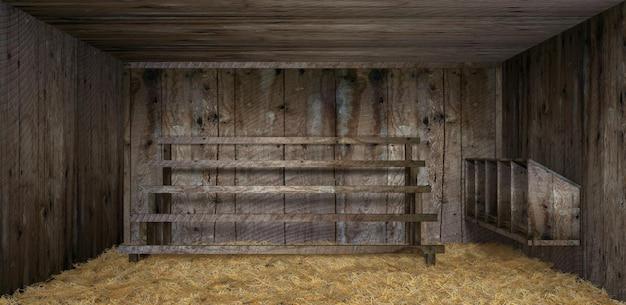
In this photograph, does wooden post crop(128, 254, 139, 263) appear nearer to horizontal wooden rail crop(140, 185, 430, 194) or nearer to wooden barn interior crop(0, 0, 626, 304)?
wooden barn interior crop(0, 0, 626, 304)

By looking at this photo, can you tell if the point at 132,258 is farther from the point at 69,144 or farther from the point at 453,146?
the point at 453,146

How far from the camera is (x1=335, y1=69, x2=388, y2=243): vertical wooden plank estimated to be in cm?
464

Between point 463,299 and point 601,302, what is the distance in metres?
0.80

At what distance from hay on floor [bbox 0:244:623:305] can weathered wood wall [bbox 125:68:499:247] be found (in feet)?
1.86

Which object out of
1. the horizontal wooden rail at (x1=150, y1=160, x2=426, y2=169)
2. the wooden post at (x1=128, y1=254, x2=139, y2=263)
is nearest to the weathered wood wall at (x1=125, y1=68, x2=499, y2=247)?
the horizontal wooden rail at (x1=150, y1=160, x2=426, y2=169)

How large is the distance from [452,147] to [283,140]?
161 centimetres

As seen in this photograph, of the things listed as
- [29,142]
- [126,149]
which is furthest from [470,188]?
[29,142]

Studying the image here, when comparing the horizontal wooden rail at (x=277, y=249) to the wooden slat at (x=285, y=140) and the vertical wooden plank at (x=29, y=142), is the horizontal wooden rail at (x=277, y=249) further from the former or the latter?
the wooden slat at (x=285, y=140)

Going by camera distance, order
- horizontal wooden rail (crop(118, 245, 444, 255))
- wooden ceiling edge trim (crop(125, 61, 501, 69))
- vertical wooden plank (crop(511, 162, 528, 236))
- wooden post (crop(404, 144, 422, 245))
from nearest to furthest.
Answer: vertical wooden plank (crop(511, 162, 528, 236)) < horizontal wooden rail (crop(118, 245, 444, 255)) < wooden post (crop(404, 144, 422, 245)) < wooden ceiling edge trim (crop(125, 61, 501, 69))

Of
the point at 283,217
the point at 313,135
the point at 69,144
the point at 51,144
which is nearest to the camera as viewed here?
the point at 51,144

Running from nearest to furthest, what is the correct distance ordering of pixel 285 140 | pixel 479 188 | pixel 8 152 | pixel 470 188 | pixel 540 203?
pixel 8 152 < pixel 540 203 < pixel 479 188 < pixel 285 140 < pixel 470 188

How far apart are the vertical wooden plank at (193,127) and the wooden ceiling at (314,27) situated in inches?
11.3

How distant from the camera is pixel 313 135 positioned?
4625mm

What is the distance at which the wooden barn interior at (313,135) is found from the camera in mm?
3027
